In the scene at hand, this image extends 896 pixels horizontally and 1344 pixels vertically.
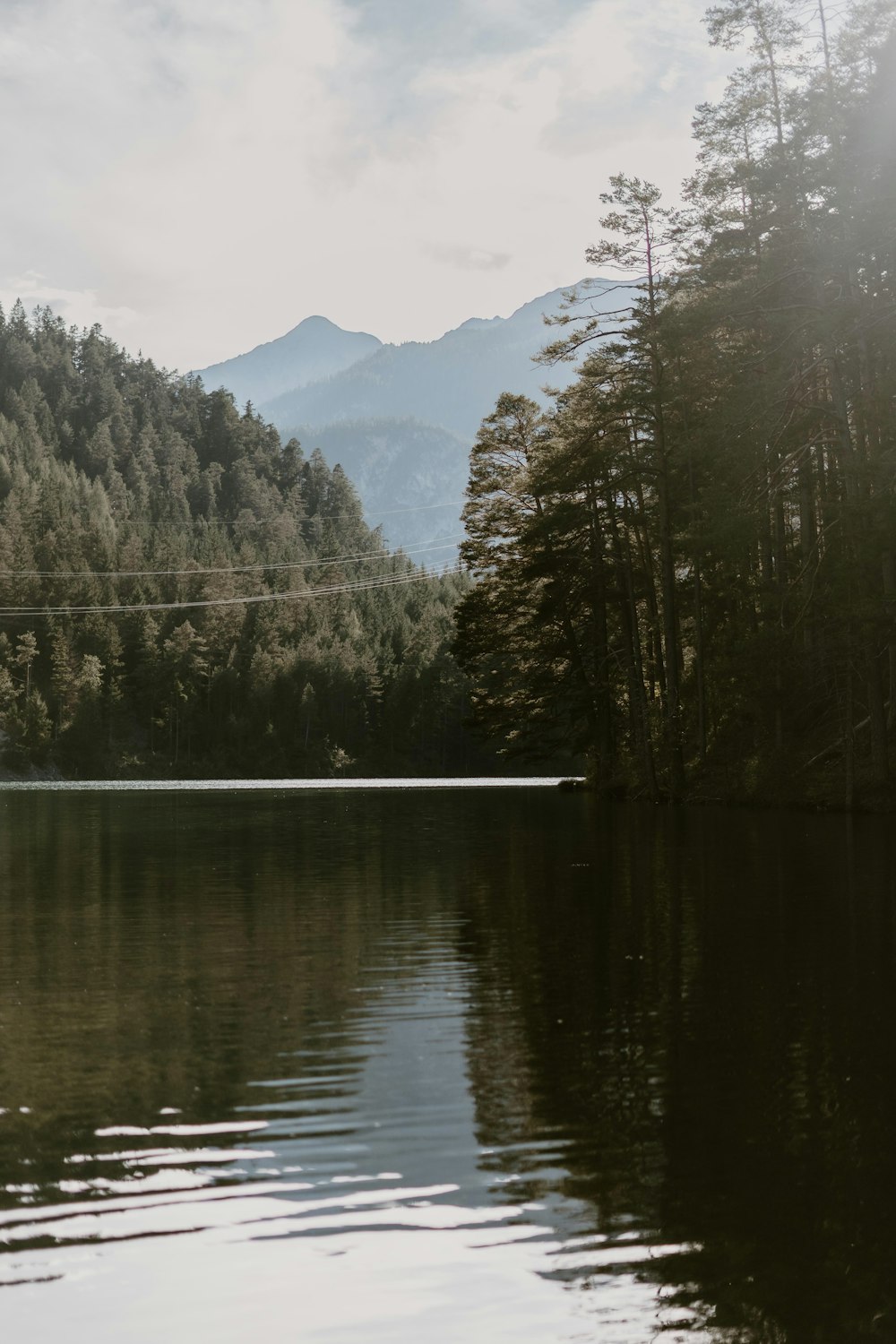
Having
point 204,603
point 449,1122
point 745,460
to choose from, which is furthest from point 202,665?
point 449,1122

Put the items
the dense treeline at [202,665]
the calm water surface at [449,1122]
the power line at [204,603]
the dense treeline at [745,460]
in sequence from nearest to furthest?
the calm water surface at [449,1122] < the dense treeline at [745,460] < the dense treeline at [202,665] < the power line at [204,603]

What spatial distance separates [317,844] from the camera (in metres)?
25.6

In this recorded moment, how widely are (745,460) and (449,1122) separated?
2744 centimetres

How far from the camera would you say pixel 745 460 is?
3212cm

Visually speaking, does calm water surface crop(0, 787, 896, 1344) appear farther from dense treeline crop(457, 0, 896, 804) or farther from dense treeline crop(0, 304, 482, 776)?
dense treeline crop(0, 304, 482, 776)

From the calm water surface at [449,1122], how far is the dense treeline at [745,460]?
17.8m

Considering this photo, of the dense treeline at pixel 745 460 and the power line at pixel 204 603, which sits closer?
the dense treeline at pixel 745 460

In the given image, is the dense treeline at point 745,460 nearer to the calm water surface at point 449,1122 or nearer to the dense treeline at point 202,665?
the calm water surface at point 449,1122

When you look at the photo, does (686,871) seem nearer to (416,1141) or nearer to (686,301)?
(416,1141)

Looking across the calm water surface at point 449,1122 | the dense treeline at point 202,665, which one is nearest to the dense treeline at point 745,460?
the calm water surface at point 449,1122

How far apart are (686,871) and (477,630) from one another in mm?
38611

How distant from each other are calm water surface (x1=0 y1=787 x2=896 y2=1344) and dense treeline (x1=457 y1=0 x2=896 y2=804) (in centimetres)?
1783

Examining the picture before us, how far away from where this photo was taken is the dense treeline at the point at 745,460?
1195 inches

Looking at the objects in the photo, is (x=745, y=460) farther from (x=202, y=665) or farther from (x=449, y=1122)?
(x=202, y=665)
